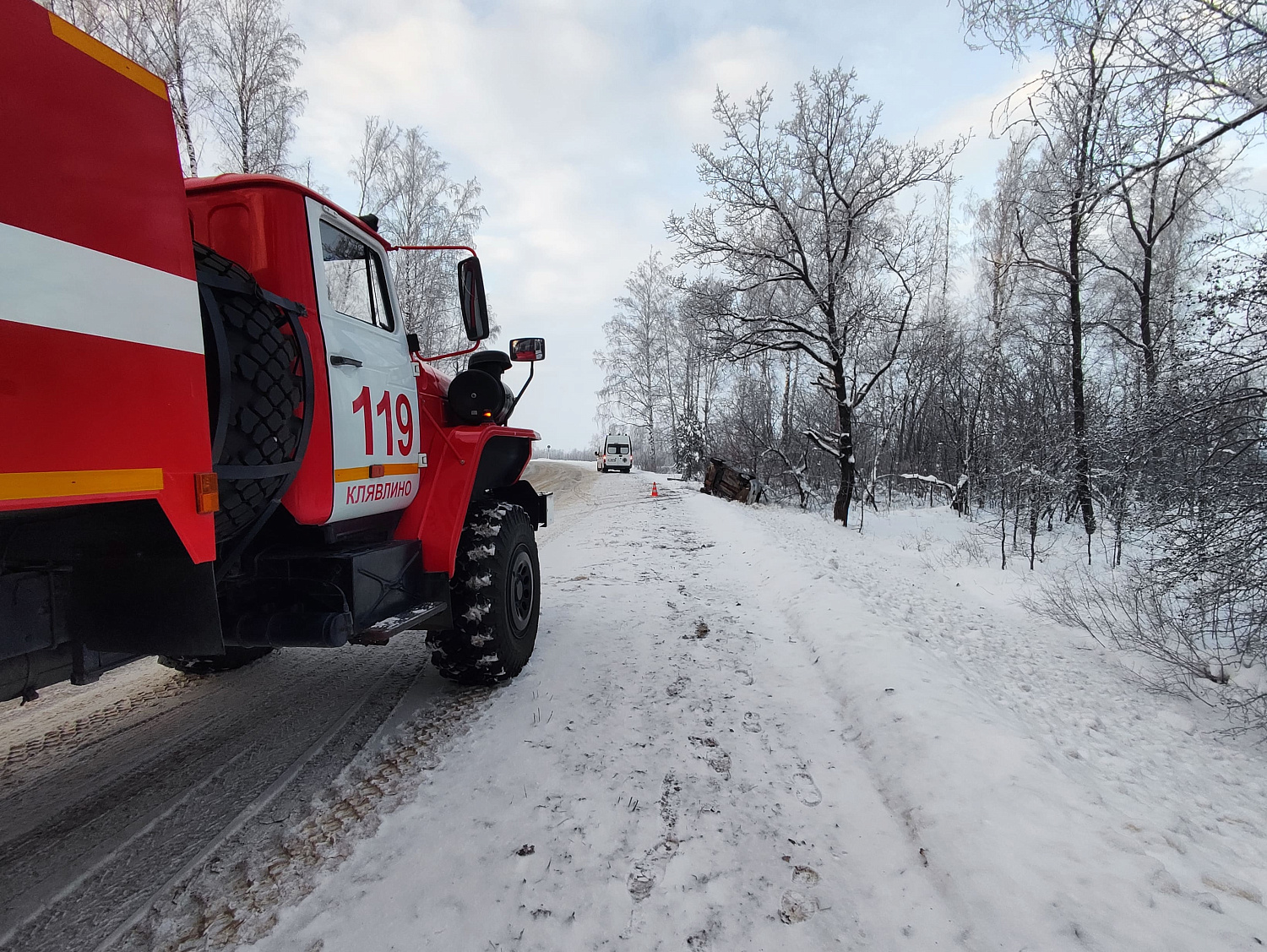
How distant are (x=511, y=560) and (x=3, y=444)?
2.60 metres

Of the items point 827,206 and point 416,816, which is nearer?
point 416,816

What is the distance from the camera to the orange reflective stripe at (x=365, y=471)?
265cm

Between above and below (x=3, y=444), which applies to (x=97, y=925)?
below

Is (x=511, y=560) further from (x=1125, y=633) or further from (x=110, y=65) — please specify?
(x=1125, y=633)

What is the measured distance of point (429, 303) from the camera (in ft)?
58.3

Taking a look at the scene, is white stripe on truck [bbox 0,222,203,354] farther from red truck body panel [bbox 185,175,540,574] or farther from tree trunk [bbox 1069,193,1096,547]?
tree trunk [bbox 1069,193,1096,547]

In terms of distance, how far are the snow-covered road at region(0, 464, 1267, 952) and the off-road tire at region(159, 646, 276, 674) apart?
0.10 m

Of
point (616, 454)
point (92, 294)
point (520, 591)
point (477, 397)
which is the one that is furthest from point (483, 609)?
point (616, 454)

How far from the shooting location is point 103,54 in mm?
1562

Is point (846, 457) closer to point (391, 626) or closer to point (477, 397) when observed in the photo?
point (477, 397)

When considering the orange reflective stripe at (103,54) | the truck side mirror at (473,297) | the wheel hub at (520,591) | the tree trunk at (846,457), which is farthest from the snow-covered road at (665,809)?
the tree trunk at (846,457)

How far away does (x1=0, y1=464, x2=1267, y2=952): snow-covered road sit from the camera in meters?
1.82

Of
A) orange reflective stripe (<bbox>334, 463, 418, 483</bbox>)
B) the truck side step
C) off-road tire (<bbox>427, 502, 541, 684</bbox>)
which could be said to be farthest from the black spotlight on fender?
the truck side step

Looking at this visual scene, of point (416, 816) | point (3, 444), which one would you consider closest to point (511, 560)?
point (416, 816)
